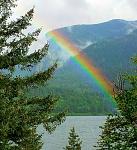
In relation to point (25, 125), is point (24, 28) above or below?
above

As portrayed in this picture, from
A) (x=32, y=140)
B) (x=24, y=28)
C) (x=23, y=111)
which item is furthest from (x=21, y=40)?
(x=32, y=140)

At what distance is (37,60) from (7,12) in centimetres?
273

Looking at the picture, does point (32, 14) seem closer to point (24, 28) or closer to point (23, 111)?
point (24, 28)

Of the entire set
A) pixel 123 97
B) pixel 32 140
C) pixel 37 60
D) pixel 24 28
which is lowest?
pixel 32 140

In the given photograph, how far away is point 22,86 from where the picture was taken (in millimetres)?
19812

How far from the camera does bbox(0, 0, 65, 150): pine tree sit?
63.0 feet

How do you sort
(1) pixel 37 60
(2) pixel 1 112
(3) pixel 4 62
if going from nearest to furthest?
1. (2) pixel 1 112
2. (3) pixel 4 62
3. (1) pixel 37 60

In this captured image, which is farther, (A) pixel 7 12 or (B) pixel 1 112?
(A) pixel 7 12

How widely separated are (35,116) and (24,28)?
14.3 ft

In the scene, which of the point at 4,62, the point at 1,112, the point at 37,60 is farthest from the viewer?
the point at 37,60

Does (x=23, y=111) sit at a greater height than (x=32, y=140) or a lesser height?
greater

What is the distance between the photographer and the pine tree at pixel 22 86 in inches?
756

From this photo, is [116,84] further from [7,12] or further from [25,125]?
[7,12]

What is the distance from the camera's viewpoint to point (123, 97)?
66.3 feet
